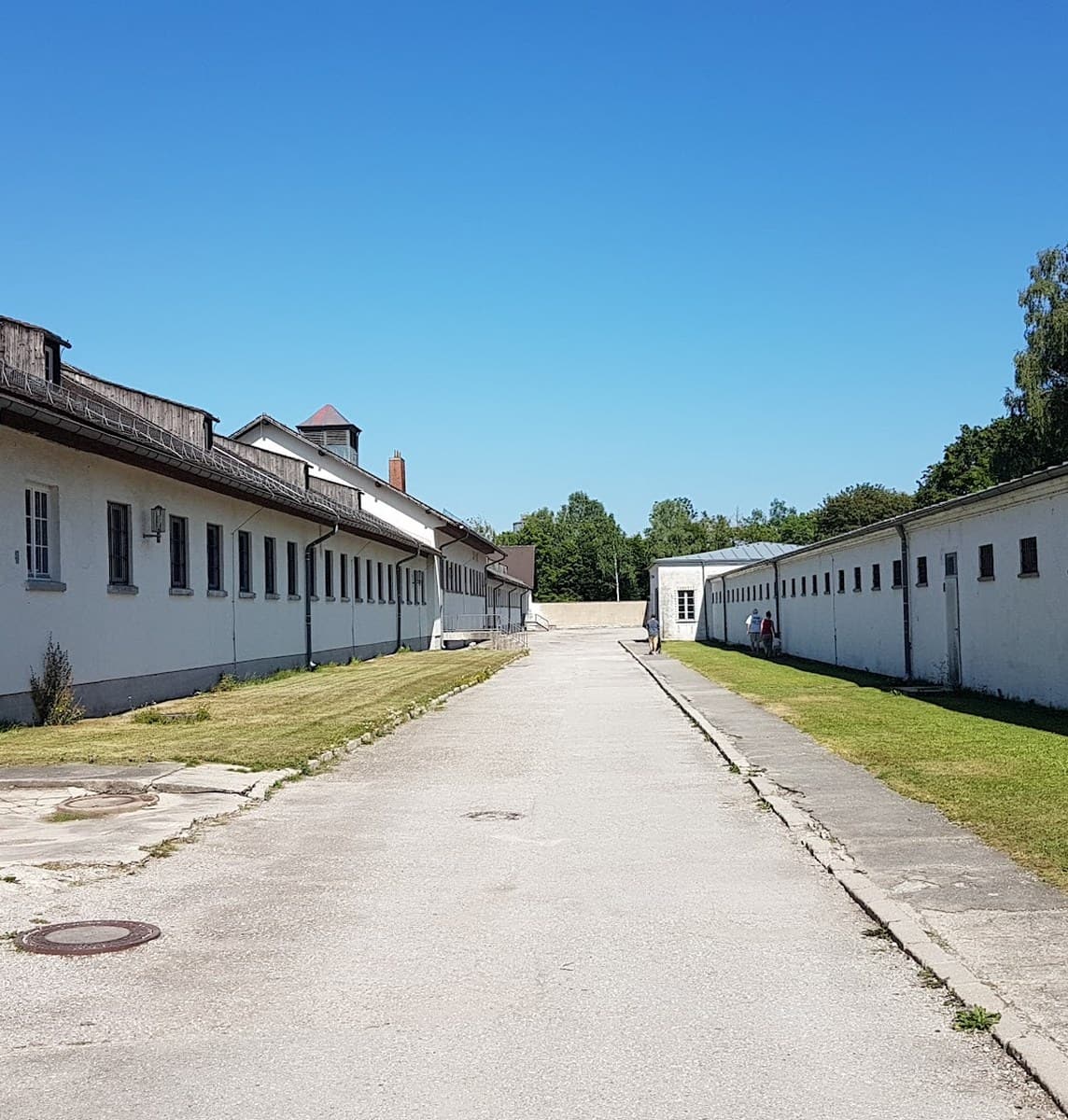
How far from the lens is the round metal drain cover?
597cm

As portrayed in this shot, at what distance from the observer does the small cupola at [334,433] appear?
5338cm

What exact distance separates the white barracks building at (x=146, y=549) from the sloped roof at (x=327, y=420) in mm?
15427

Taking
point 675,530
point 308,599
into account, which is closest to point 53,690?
point 308,599

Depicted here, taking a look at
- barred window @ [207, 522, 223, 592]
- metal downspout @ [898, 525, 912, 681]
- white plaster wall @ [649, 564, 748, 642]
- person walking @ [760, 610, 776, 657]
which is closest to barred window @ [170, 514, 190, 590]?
barred window @ [207, 522, 223, 592]

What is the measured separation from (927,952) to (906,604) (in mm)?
20900

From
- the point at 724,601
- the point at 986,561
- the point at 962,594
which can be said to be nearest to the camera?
the point at 986,561

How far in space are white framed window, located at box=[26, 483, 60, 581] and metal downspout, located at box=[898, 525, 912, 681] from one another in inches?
647

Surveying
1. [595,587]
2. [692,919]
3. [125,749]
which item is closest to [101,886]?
[692,919]

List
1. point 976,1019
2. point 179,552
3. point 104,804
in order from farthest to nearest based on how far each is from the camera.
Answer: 1. point 179,552
2. point 104,804
3. point 976,1019

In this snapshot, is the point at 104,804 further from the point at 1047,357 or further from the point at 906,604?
the point at 1047,357

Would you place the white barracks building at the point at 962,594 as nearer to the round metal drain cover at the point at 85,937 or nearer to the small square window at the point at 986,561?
the small square window at the point at 986,561

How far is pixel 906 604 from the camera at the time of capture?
2578cm

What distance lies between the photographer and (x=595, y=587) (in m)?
125

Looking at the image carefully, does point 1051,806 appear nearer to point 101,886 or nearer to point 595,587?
point 101,886
